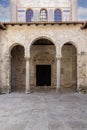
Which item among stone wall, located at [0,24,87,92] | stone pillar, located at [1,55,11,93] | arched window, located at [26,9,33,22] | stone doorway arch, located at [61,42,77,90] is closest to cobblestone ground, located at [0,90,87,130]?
stone pillar, located at [1,55,11,93]

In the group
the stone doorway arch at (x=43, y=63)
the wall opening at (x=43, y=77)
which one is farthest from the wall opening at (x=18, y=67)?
the wall opening at (x=43, y=77)

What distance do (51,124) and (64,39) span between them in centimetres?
949

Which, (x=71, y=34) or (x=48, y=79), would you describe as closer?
(x=71, y=34)

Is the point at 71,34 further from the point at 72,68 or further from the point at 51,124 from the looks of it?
the point at 51,124

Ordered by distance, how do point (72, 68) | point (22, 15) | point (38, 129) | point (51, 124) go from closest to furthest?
point (38, 129), point (51, 124), point (72, 68), point (22, 15)

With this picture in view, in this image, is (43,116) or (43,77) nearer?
(43,116)

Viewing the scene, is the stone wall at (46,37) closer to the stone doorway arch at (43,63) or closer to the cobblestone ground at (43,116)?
the stone doorway arch at (43,63)

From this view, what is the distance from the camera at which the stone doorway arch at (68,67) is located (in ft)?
66.3

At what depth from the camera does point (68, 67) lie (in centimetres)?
2048

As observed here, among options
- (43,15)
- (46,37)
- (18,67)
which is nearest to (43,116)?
(46,37)

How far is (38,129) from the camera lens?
725 cm

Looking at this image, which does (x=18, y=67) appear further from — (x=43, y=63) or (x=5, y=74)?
(x=5, y=74)

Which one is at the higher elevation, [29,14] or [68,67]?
[29,14]

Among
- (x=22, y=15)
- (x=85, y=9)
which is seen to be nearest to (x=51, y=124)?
(x=22, y=15)
